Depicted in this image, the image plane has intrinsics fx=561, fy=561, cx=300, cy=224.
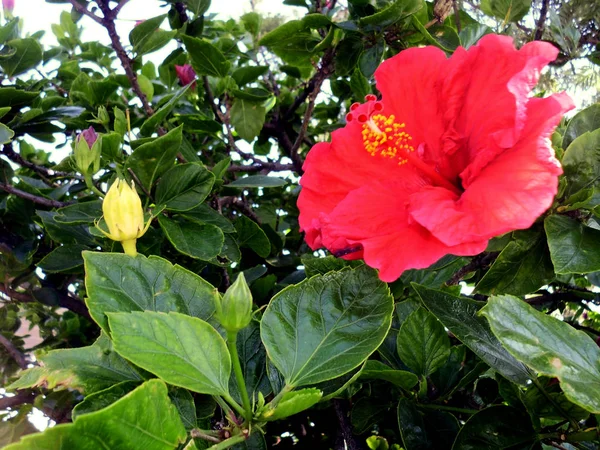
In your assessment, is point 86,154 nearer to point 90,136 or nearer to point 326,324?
point 90,136

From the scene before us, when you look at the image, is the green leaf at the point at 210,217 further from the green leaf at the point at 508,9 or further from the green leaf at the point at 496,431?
the green leaf at the point at 508,9

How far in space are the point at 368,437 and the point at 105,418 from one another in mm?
884

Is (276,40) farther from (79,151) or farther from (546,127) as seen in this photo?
(546,127)

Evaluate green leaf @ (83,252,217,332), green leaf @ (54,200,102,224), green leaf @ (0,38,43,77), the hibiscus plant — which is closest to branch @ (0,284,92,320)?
the hibiscus plant

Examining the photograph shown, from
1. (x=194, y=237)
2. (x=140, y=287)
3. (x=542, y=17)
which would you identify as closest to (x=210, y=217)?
(x=194, y=237)

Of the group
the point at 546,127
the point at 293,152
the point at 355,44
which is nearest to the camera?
the point at 546,127

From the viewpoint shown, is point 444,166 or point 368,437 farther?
point 368,437

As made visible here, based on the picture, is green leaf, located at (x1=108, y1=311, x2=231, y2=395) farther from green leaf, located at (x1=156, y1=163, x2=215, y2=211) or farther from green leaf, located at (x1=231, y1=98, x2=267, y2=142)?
green leaf, located at (x1=231, y1=98, x2=267, y2=142)

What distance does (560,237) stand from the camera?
0.93 metres

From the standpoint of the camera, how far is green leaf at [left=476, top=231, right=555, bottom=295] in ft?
3.26

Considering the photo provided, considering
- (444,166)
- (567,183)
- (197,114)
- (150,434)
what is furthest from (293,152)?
(150,434)

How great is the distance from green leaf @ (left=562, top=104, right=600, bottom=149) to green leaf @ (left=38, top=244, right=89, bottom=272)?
1.16 m

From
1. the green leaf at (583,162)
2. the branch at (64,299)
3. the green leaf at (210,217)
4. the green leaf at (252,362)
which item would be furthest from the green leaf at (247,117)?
the green leaf at (583,162)

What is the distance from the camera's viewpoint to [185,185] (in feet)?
4.32
